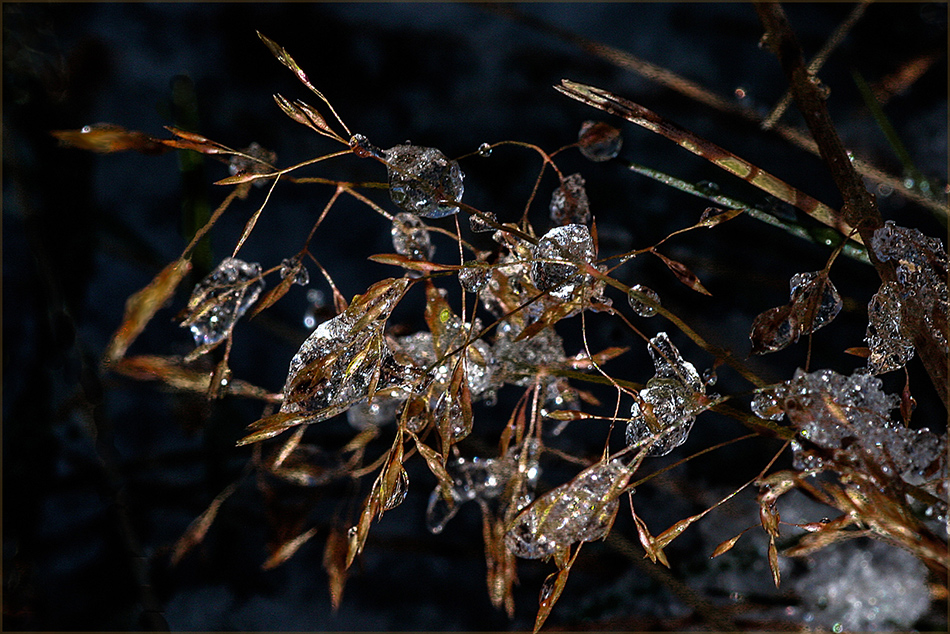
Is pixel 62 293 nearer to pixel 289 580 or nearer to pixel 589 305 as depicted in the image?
pixel 289 580

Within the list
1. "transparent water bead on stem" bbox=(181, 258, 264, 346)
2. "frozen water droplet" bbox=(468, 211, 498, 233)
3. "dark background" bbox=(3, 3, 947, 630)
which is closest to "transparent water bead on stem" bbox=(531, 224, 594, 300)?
"frozen water droplet" bbox=(468, 211, 498, 233)

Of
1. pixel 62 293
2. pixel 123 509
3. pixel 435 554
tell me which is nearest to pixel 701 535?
pixel 435 554

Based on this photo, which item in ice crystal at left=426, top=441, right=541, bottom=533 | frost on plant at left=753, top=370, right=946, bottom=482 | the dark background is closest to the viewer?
frost on plant at left=753, top=370, right=946, bottom=482

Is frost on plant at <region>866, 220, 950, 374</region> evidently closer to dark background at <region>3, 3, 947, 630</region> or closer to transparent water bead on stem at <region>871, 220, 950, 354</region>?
transparent water bead on stem at <region>871, 220, 950, 354</region>

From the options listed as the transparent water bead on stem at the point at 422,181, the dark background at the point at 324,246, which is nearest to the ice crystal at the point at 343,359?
the transparent water bead on stem at the point at 422,181

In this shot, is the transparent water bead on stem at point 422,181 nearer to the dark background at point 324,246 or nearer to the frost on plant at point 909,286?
the frost on plant at point 909,286

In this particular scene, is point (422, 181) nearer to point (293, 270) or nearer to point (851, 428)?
point (293, 270)
